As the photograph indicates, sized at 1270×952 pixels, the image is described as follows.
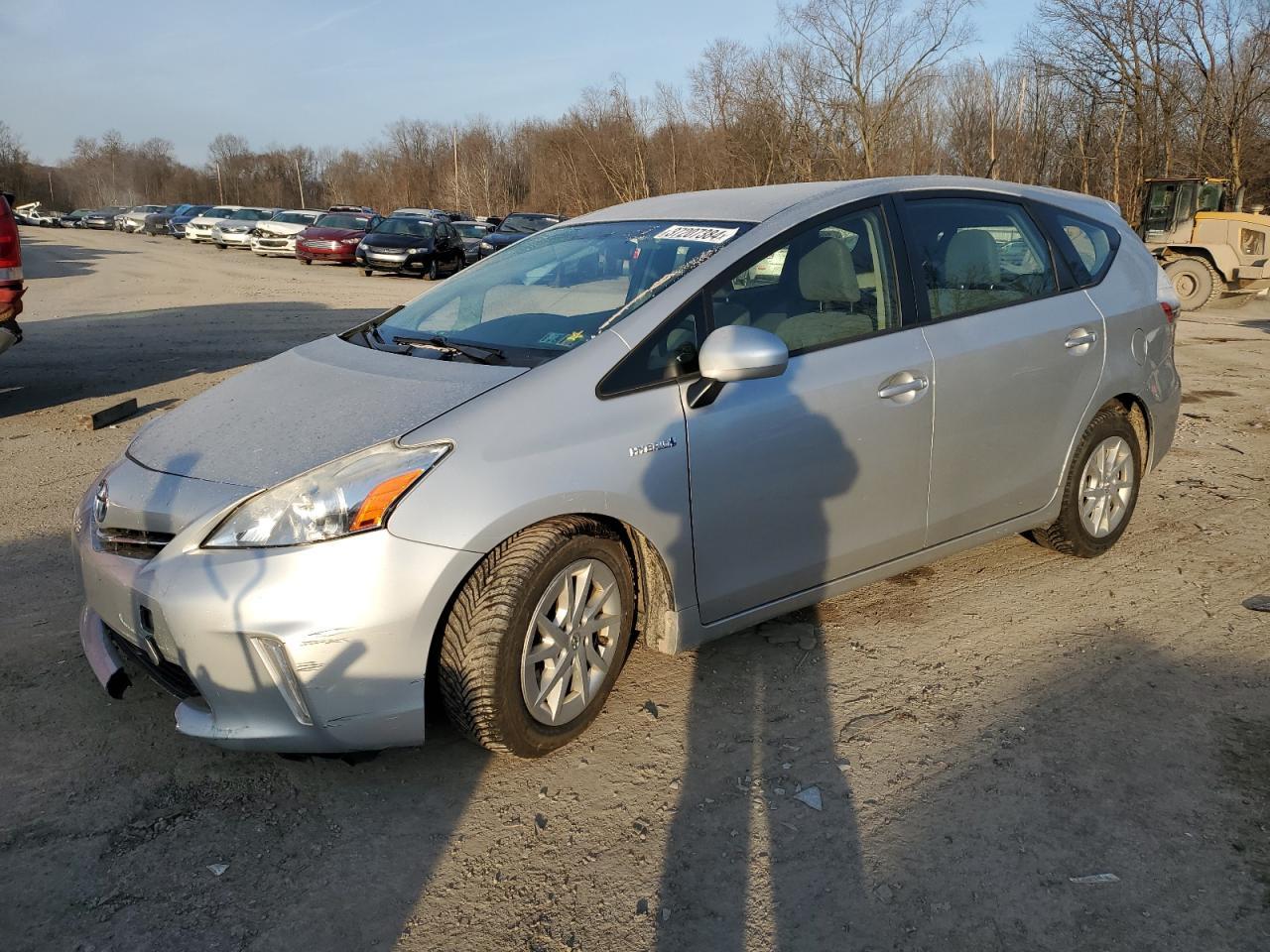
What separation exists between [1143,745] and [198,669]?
9.52ft

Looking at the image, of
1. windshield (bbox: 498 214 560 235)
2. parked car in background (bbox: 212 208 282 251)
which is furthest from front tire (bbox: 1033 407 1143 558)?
parked car in background (bbox: 212 208 282 251)

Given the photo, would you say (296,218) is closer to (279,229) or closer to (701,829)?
(279,229)

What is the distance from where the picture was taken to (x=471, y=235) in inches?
1223

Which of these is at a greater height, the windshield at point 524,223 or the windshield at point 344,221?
the windshield at point 344,221

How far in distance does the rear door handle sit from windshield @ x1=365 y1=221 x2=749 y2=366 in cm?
167

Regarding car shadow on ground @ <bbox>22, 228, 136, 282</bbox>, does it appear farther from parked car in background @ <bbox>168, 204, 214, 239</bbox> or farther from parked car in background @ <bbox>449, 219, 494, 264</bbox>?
parked car in background @ <bbox>449, 219, 494, 264</bbox>

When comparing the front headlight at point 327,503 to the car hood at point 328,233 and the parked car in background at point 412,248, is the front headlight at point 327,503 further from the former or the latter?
the car hood at point 328,233

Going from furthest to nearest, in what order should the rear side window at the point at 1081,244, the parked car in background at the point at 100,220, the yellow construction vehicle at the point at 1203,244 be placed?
the parked car in background at the point at 100,220 → the yellow construction vehicle at the point at 1203,244 → the rear side window at the point at 1081,244

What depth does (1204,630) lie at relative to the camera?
4.15m

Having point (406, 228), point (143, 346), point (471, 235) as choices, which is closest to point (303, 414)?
point (143, 346)

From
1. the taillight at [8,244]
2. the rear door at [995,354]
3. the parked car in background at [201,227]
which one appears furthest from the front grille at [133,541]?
the parked car in background at [201,227]

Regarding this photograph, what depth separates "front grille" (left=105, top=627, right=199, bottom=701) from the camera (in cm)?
295

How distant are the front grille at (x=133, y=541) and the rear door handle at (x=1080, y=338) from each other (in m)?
3.59

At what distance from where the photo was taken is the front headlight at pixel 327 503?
9.18 ft
